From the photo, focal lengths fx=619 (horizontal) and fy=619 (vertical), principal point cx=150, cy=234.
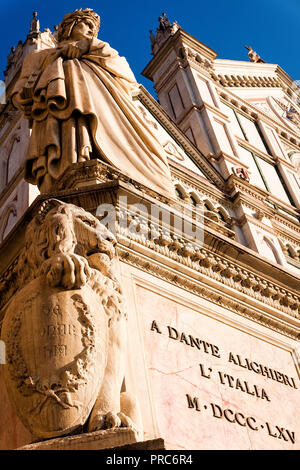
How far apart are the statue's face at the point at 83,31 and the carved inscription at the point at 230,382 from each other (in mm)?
3573

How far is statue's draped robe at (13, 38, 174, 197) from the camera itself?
5.06 meters

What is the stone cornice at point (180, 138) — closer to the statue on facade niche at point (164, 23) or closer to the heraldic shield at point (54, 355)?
the statue on facade niche at point (164, 23)

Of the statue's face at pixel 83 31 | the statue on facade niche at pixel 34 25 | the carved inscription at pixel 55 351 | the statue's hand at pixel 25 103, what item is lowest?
the carved inscription at pixel 55 351

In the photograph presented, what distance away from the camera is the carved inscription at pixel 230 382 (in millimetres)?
3734

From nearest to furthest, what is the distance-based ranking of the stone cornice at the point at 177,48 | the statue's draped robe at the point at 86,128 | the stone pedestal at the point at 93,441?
the stone pedestal at the point at 93,441, the statue's draped robe at the point at 86,128, the stone cornice at the point at 177,48

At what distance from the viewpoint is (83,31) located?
20.7ft

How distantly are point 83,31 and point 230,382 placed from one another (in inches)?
157

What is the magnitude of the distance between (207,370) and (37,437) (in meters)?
1.42

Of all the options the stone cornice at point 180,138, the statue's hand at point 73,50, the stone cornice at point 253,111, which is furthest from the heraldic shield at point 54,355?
the stone cornice at point 253,111

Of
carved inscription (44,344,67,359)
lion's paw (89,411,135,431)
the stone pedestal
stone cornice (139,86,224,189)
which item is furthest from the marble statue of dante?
stone cornice (139,86,224,189)

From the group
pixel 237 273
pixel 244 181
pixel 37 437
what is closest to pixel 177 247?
pixel 237 273

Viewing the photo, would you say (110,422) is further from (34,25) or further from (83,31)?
(34,25)

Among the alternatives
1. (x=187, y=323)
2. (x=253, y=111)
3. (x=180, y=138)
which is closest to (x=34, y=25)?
(x=180, y=138)
